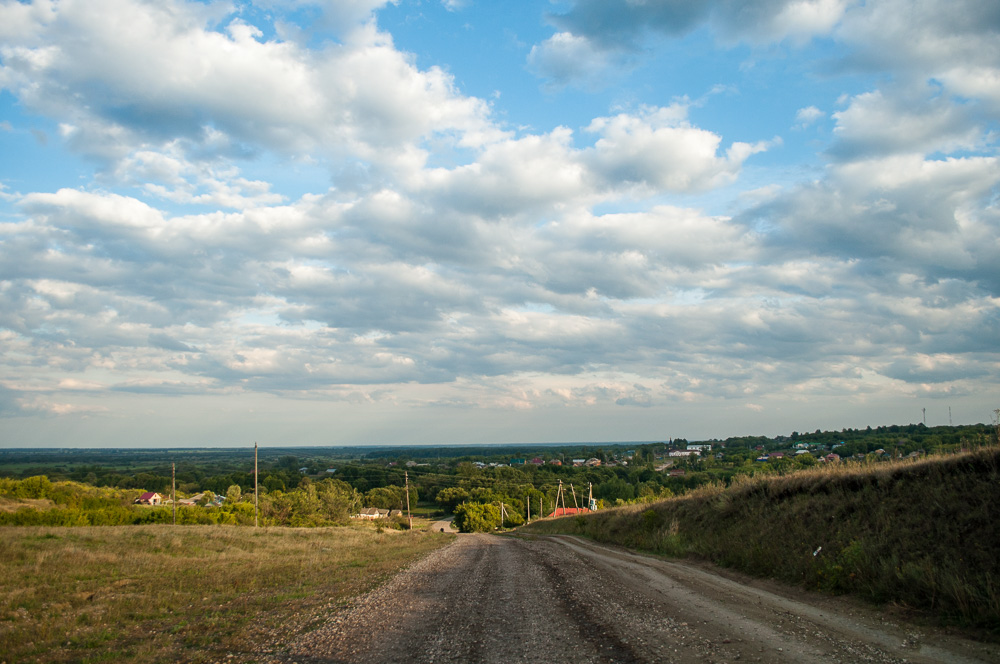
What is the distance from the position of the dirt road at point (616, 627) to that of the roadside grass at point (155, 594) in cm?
155

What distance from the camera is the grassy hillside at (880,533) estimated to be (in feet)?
27.8

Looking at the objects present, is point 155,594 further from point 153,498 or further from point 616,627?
point 153,498

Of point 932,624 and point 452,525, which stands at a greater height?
point 932,624

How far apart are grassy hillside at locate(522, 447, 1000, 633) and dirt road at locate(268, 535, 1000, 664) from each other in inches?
30.2

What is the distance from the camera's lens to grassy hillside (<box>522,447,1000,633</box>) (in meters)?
8.48

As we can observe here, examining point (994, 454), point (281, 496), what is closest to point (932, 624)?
point (994, 454)

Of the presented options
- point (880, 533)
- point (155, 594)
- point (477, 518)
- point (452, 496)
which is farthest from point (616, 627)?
point (452, 496)

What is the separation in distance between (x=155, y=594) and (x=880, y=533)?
→ 17.0 m

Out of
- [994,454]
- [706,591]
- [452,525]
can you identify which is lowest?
[452,525]

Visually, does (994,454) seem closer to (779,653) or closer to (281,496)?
(779,653)

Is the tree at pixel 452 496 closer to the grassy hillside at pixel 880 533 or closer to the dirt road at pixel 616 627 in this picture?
the grassy hillside at pixel 880 533

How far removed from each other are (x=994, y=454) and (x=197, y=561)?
82.0ft

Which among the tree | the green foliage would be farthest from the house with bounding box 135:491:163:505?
the green foliage

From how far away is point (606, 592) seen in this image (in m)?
10.6
